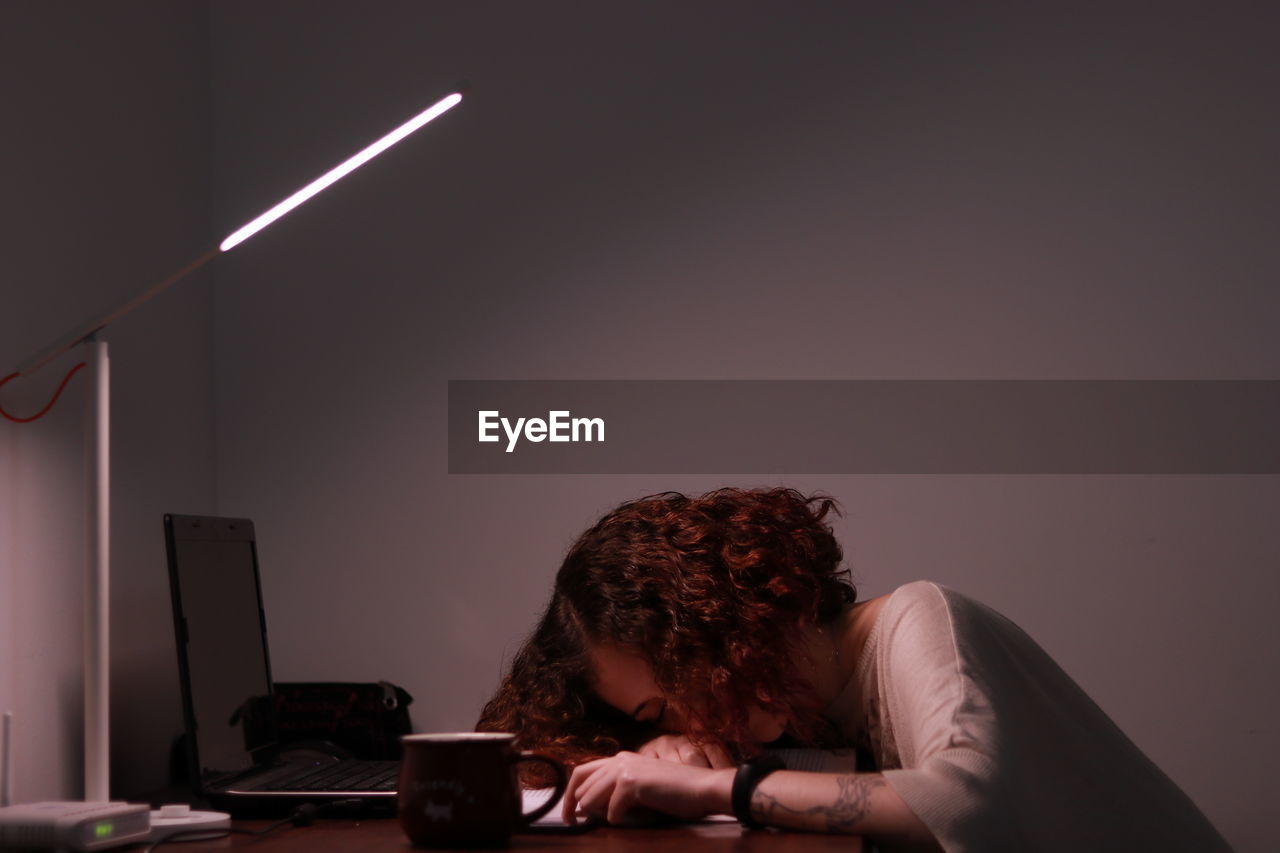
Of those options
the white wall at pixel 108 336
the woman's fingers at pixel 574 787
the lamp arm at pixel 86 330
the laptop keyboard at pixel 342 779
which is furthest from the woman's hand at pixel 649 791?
the white wall at pixel 108 336

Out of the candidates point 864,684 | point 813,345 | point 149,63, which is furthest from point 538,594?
point 149,63

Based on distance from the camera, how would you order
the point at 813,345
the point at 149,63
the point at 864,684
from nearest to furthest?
the point at 864,684
the point at 149,63
the point at 813,345

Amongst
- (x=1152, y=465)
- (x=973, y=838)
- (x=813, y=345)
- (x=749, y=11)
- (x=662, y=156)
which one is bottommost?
(x=973, y=838)

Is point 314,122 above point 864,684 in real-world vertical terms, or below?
above

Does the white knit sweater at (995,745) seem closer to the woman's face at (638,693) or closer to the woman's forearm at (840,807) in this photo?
the woman's forearm at (840,807)

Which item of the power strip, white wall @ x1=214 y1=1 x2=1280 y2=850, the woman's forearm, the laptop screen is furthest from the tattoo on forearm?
white wall @ x1=214 y1=1 x2=1280 y2=850

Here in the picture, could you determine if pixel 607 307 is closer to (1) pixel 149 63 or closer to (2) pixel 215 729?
(1) pixel 149 63

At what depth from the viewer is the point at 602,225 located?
216cm

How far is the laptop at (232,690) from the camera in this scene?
1408 mm

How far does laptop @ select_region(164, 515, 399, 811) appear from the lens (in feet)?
4.62

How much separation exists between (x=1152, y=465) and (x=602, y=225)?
1.02 meters

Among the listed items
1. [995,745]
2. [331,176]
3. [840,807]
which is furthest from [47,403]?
[995,745]

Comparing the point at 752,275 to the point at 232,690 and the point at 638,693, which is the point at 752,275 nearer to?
the point at 638,693

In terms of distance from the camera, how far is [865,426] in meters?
2.09
